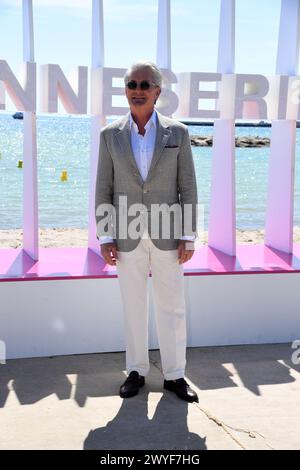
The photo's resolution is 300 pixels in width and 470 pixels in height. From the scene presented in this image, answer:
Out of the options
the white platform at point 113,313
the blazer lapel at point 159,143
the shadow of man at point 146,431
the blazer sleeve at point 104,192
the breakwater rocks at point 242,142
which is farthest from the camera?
the breakwater rocks at point 242,142

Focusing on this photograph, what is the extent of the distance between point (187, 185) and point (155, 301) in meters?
0.70

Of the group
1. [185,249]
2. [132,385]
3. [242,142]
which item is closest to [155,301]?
[185,249]

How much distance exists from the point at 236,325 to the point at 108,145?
186 cm

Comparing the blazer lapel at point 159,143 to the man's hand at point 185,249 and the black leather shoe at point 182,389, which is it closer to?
the man's hand at point 185,249

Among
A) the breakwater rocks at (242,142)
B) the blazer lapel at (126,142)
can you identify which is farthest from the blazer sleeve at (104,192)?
the breakwater rocks at (242,142)

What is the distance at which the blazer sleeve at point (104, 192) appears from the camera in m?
3.89

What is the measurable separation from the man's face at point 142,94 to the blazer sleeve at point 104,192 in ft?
0.91

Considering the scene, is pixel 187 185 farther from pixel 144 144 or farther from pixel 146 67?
pixel 146 67

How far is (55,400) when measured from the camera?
12.9 ft

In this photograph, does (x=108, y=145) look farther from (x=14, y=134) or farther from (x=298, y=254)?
(x=14, y=134)

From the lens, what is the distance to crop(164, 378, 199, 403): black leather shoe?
3943 mm

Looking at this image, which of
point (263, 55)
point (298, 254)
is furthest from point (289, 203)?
point (263, 55)

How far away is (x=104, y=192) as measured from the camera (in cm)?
393

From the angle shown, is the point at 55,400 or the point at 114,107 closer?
the point at 55,400
